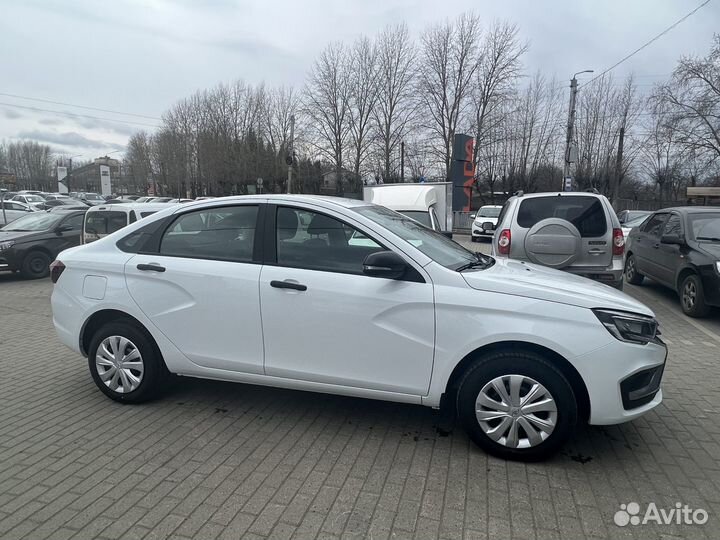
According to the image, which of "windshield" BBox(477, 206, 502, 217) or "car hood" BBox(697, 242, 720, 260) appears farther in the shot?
"windshield" BBox(477, 206, 502, 217)

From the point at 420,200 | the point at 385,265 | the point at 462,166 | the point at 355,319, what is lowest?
the point at 355,319

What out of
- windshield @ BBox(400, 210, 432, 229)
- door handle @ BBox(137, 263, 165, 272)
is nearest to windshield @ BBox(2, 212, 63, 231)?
windshield @ BBox(400, 210, 432, 229)

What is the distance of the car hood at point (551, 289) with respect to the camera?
112 inches

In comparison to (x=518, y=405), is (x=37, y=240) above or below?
above

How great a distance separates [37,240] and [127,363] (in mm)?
9045

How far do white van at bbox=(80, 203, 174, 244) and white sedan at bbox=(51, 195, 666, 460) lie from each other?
6936mm

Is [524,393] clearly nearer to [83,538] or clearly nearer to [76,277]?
[83,538]

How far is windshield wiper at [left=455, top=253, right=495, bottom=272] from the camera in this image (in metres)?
3.28

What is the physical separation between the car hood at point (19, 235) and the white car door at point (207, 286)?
8.91m

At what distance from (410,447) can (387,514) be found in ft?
2.32

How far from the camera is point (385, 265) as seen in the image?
2920 millimetres

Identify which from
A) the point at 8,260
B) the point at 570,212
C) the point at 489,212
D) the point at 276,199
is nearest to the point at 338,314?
the point at 276,199

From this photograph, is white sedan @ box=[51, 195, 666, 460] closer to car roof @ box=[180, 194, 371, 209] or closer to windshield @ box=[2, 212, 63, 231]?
car roof @ box=[180, 194, 371, 209]

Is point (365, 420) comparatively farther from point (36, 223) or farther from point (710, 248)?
point (36, 223)
